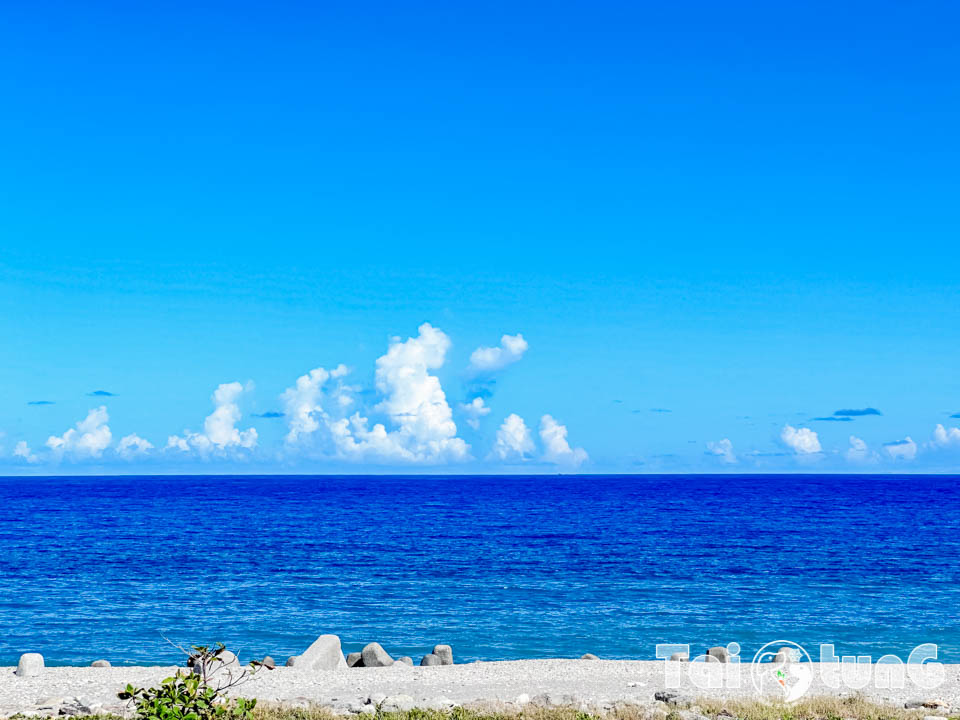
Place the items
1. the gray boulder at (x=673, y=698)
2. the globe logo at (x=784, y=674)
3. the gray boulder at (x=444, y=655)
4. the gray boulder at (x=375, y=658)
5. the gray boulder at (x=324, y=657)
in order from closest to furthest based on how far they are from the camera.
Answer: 1. the gray boulder at (x=673, y=698)
2. the globe logo at (x=784, y=674)
3. the gray boulder at (x=324, y=657)
4. the gray boulder at (x=375, y=658)
5. the gray boulder at (x=444, y=655)

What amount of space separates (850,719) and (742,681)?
560 cm

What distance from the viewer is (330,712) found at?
682 inches

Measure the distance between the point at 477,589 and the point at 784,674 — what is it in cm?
2198

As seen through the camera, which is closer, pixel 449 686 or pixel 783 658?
pixel 449 686

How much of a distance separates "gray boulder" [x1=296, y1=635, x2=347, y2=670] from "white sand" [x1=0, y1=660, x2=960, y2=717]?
0.80 metres

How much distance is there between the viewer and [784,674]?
22.5 metres

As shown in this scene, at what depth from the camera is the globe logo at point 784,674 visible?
19922 mm

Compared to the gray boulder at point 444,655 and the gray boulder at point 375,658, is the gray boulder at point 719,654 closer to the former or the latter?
the gray boulder at point 444,655

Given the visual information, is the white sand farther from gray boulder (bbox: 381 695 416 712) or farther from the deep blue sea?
the deep blue sea

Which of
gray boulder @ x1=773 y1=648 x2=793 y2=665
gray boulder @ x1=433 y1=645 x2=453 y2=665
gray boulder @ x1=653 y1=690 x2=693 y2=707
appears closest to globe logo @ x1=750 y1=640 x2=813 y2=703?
gray boulder @ x1=773 y1=648 x2=793 y2=665

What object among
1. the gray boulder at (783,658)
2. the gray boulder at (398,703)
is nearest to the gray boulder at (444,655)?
the gray boulder at (398,703)

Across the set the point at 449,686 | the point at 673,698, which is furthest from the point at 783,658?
the point at 449,686

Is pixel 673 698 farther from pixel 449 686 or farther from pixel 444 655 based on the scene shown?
pixel 444 655

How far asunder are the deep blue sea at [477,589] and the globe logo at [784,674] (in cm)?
170
